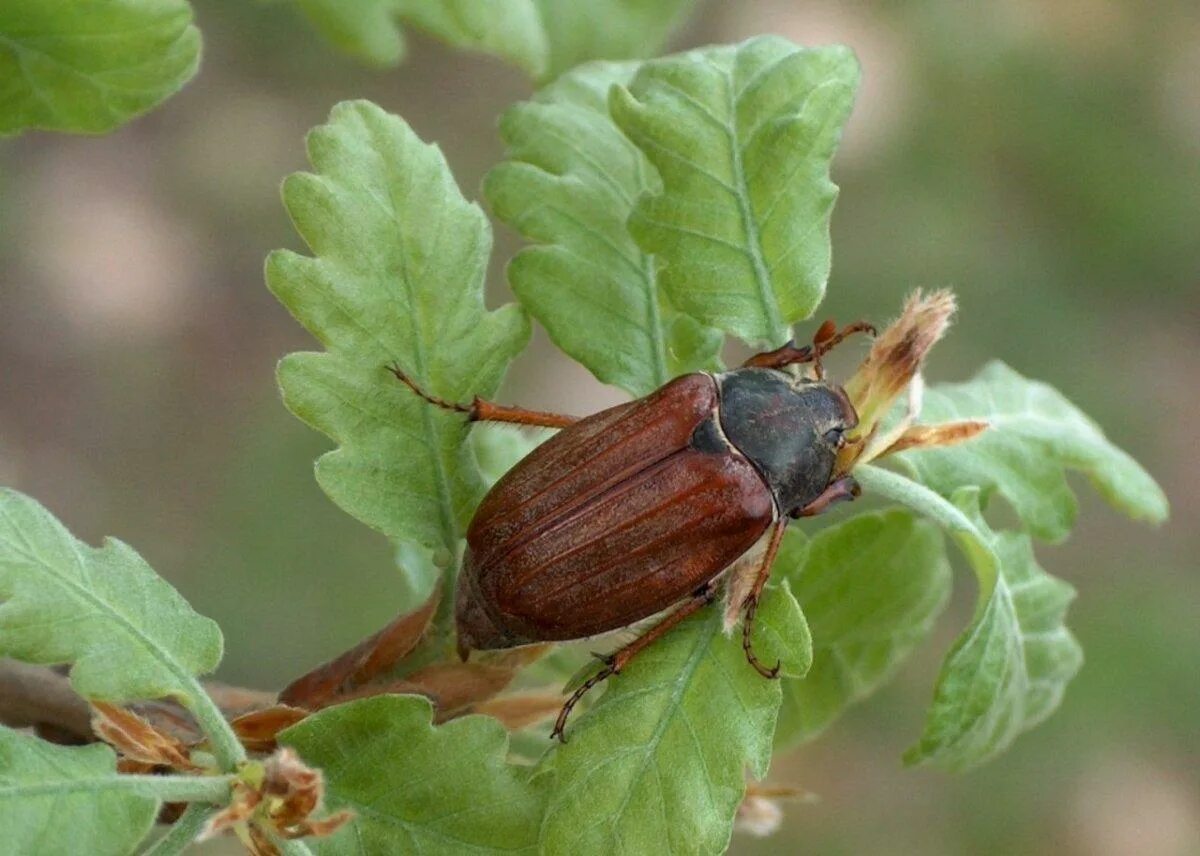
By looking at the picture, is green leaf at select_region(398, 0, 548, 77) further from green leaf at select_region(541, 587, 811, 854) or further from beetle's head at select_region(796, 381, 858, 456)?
green leaf at select_region(541, 587, 811, 854)

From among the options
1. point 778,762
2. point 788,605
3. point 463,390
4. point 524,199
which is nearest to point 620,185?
point 524,199

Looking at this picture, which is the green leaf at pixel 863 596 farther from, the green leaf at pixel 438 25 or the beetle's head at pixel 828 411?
the green leaf at pixel 438 25

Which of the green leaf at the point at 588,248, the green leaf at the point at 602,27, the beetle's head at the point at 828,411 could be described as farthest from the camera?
the green leaf at the point at 602,27

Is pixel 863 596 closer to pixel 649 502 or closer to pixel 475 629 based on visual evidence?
pixel 649 502

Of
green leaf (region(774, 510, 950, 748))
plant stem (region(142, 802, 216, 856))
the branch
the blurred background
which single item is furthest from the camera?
the blurred background

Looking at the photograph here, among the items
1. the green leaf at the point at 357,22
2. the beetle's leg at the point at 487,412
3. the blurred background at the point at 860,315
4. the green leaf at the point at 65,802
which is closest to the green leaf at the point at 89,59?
the green leaf at the point at 357,22

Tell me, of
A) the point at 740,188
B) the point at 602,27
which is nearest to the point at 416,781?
the point at 740,188

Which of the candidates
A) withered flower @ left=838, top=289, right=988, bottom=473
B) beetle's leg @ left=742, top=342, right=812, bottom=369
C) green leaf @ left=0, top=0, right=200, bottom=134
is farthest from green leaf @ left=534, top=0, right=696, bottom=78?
withered flower @ left=838, top=289, right=988, bottom=473
